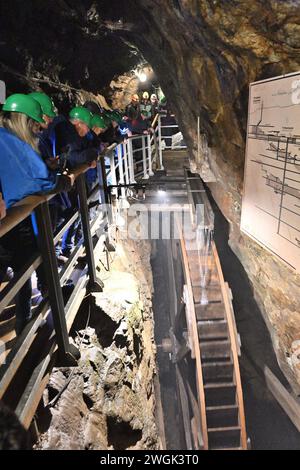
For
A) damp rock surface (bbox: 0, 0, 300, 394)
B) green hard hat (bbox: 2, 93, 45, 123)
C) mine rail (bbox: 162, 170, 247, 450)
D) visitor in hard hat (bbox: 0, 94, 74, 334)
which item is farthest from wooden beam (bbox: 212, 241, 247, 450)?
green hard hat (bbox: 2, 93, 45, 123)

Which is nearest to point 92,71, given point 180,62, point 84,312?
point 180,62

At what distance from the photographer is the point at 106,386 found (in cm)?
263

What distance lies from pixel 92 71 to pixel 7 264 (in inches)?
368

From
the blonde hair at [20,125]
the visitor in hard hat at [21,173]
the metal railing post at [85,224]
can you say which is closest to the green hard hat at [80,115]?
the metal railing post at [85,224]

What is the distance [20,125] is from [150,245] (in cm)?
590

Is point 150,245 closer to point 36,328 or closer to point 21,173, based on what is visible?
point 36,328

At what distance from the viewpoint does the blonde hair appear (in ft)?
6.39

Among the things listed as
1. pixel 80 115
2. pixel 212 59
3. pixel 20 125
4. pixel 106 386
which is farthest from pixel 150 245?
pixel 20 125

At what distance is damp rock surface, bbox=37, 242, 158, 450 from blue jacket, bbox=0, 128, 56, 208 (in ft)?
4.11

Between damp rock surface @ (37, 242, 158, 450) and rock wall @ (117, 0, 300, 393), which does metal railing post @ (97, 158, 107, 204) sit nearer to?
damp rock surface @ (37, 242, 158, 450)

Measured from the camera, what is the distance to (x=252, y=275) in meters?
4.62

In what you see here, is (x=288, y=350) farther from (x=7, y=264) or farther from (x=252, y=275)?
(x=7, y=264)

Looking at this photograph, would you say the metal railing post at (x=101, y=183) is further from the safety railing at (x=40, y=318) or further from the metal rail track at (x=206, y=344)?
the metal rail track at (x=206, y=344)
